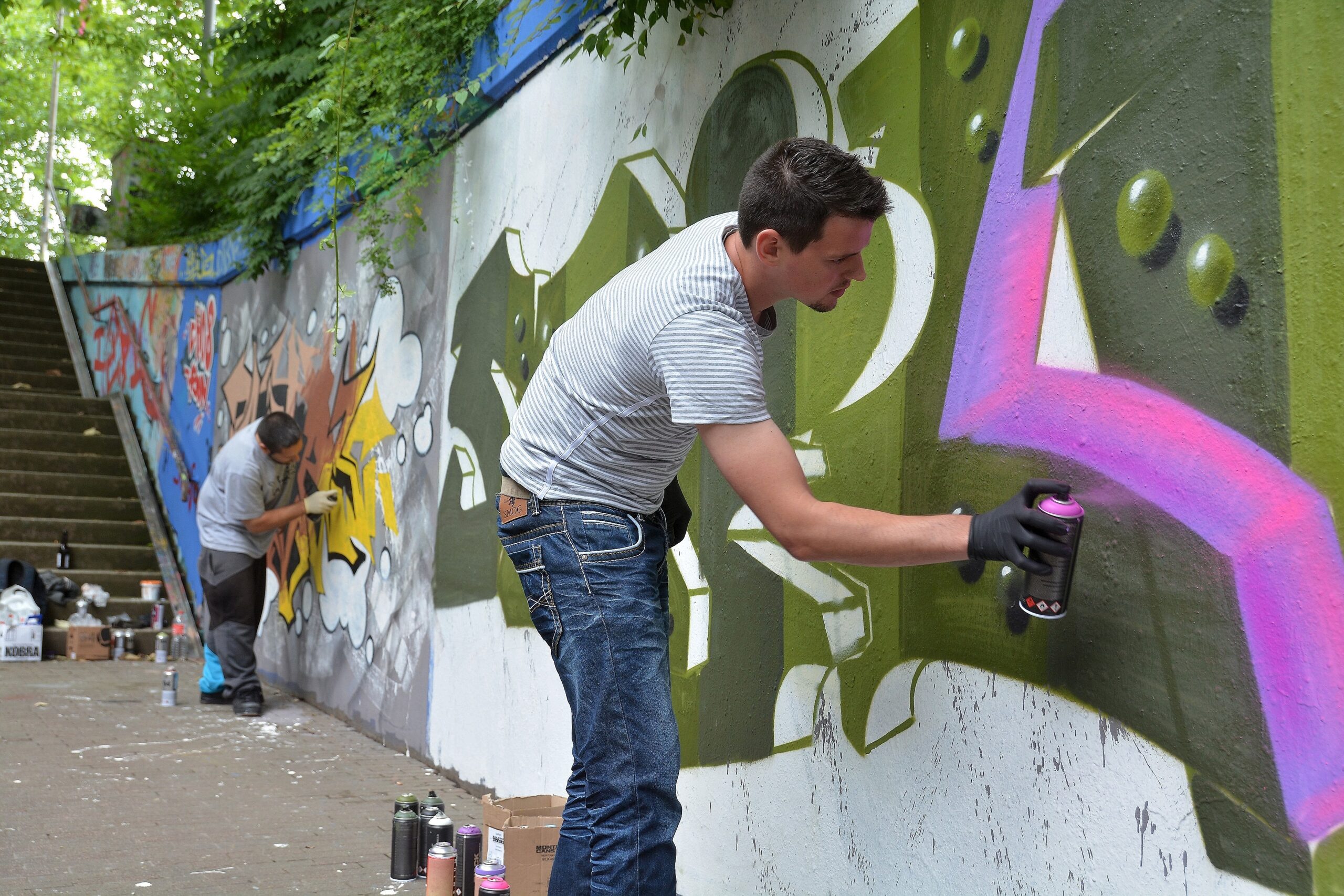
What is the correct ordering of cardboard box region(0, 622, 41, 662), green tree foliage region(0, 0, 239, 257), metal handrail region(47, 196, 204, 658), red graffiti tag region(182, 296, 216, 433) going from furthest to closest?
1. green tree foliage region(0, 0, 239, 257)
2. red graffiti tag region(182, 296, 216, 433)
3. metal handrail region(47, 196, 204, 658)
4. cardboard box region(0, 622, 41, 662)

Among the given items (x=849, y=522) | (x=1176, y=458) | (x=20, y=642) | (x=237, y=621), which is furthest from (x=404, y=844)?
(x=20, y=642)

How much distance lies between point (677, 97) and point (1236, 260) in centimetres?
243

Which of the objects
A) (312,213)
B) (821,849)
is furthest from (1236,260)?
(312,213)

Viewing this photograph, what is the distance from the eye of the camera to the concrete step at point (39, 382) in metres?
14.1

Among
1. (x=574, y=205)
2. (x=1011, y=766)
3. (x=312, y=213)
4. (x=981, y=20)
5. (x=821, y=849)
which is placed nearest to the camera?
(x=1011, y=766)

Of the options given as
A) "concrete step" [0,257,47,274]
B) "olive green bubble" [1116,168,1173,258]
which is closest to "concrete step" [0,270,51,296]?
"concrete step" [0,257,47,274]

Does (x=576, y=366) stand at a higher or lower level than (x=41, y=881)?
higher

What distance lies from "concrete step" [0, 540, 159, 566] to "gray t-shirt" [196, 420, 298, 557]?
3.54 metres

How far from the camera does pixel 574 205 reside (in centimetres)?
482

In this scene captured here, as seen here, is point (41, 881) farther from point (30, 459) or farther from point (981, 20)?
point (30, 459)

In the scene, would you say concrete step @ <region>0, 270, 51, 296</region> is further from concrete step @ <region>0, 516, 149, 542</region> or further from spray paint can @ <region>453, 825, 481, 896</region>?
spray paint can @ <region>453, 825, 481, 896</region>

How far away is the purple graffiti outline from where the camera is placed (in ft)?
6.38

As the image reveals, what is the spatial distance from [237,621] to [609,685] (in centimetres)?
577

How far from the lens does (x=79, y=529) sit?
11133mm
